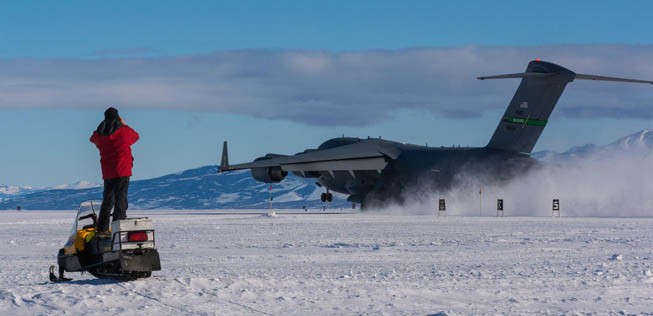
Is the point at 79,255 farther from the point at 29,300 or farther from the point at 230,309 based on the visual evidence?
the point at 230,309

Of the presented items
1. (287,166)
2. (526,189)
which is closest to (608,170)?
(526,189)

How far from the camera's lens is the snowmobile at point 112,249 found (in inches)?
515

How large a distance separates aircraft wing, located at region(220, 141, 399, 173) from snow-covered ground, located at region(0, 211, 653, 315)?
27997 mm

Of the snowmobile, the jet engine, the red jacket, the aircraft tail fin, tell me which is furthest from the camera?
the jet engine

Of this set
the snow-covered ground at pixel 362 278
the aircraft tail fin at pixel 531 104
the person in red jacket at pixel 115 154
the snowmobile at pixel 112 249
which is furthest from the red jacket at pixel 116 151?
the aircraft tail fin at pixel 531 104

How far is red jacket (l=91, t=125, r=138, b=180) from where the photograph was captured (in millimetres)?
13258

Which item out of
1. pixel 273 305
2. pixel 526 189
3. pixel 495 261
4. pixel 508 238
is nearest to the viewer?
pixel 273 305

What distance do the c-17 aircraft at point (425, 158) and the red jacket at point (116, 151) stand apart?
34.0m

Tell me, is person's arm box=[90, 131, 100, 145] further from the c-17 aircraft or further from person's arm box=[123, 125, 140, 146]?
the c-17 aircraft

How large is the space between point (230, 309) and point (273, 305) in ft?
1.91

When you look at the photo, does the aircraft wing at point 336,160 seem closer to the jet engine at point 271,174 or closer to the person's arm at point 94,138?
the jet engine at point 271,174

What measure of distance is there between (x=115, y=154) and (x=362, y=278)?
13.4ft

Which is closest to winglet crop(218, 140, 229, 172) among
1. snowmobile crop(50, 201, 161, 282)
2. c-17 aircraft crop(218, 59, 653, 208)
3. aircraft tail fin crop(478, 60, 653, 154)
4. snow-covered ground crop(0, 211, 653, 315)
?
c-17 aircraft crop(218, 59, 653, 208)

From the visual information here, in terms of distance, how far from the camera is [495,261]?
17328 millimetres
